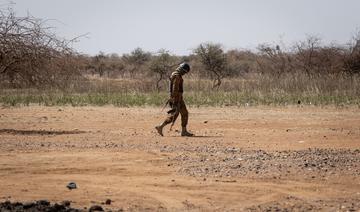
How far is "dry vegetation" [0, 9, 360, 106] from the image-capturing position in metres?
15.9

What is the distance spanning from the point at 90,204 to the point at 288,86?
68.8 feet

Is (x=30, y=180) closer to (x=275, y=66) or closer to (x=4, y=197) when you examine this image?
(x=4, y=197)

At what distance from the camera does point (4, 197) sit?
7984 mm

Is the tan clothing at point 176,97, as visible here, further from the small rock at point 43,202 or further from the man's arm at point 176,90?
the small rock at point 43,202

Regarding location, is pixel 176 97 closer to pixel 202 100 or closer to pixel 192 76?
pixel 202 100

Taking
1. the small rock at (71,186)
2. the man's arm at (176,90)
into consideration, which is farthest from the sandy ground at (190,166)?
the man's arm at (176,90)

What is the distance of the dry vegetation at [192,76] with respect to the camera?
15906 mm

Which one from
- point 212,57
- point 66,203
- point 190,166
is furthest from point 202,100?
point 212,57

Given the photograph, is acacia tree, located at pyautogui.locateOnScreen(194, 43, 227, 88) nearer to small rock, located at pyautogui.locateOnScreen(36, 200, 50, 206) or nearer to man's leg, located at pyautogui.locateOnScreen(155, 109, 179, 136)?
man's leg, located at pyautogui.locateOnScreen(155, 109, 179, 136)

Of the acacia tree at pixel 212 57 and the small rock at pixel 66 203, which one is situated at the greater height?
the acacia tree at pixel 212 57

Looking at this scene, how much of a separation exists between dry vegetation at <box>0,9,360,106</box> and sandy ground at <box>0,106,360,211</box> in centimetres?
173

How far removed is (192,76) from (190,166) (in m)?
32.6

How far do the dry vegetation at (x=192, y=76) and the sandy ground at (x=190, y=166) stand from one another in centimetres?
173

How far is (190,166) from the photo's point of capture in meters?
10.1
